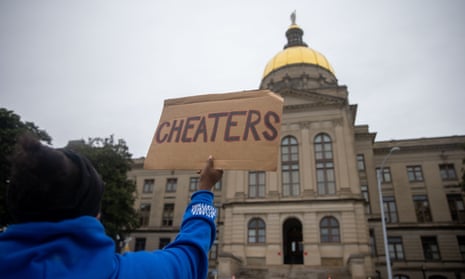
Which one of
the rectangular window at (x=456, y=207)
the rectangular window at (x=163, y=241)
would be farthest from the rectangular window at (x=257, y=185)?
the rectangular window at (x=456, y=207)

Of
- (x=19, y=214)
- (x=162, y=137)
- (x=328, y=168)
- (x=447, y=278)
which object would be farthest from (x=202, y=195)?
(x=447, y=278)

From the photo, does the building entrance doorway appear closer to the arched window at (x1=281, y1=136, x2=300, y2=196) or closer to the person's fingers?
the arched window at (x1=281, y1=136, x2=300, y2=196)

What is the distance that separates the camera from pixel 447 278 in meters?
31.5

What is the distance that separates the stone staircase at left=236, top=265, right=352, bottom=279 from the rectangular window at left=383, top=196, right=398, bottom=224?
1552 centimetres

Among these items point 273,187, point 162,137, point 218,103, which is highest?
point 273,187

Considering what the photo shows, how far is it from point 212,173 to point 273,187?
27665 millimetres

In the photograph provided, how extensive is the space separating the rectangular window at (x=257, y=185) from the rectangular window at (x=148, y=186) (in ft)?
62.0

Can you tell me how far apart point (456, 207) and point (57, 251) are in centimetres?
4300

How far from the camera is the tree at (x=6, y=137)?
18422mm

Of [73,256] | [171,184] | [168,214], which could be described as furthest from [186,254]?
[171,184]

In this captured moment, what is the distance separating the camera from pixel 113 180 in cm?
2525

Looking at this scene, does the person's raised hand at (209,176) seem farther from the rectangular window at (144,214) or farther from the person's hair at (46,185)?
the rectangular window at (144,214)

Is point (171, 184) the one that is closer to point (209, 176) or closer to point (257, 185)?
point (257, 185)

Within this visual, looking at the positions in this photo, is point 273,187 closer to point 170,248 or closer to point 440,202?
point 440,202
